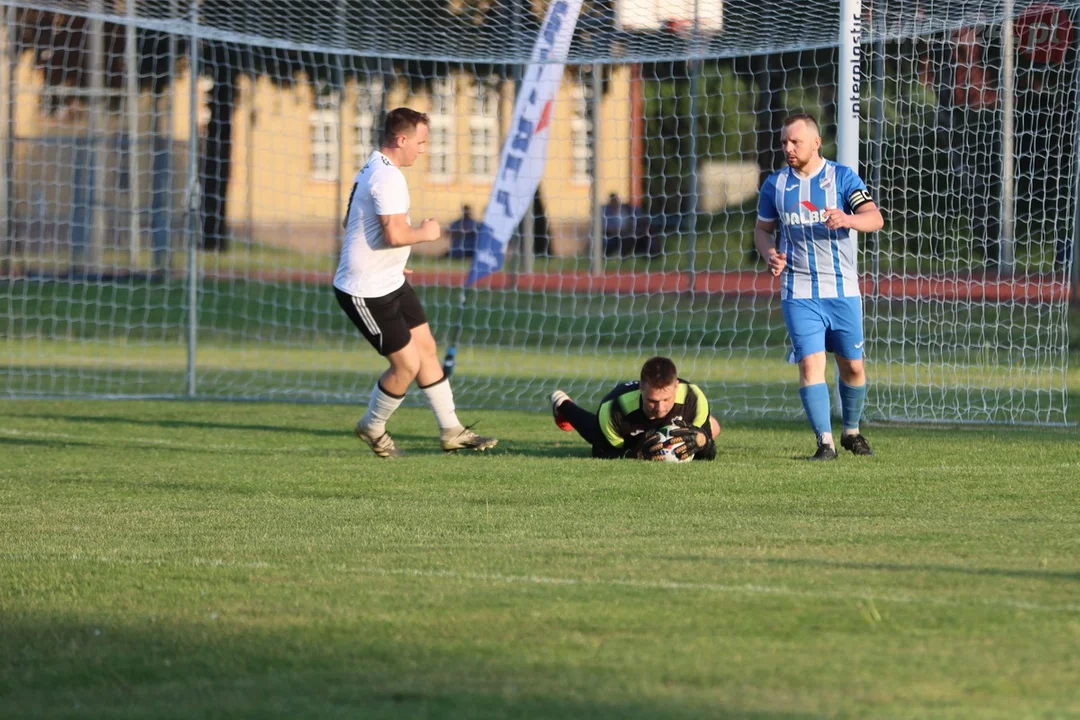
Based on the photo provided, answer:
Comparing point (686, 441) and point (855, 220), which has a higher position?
point (855, 220)

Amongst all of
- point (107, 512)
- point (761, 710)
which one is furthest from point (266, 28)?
point (761, 710)

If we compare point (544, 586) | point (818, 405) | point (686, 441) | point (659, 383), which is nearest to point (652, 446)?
point (686, 441)

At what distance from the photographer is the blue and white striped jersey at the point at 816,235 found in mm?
9023

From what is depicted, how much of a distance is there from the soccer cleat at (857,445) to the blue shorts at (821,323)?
53cm

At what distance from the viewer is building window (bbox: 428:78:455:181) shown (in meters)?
27.0

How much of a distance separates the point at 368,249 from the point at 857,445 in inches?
122

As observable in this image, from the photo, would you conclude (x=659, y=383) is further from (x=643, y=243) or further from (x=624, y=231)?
(x=624, y=231)

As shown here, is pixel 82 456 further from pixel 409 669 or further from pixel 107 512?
pixel 409 669

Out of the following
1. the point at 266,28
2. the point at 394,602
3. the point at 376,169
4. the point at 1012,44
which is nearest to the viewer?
the point at 394,602

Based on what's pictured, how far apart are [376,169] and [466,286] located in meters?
4.00

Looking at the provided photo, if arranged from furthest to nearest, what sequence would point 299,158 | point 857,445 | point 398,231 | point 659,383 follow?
point 299,158 → point 857,445 → point 398,231 → point 659,383

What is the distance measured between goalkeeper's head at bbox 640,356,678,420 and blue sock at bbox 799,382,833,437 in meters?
0.81

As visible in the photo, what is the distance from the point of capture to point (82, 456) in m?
9.98

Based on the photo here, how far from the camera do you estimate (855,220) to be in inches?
340
